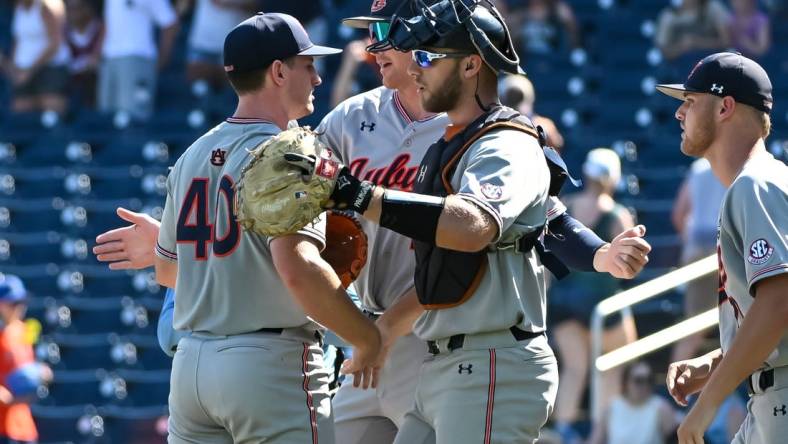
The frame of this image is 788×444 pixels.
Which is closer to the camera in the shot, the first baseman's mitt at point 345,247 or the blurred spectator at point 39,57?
the first baseman's mitt at point 345,247

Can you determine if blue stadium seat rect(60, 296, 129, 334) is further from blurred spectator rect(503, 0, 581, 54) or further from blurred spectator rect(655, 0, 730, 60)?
blurred spectator rect(655, 0, 730, 60)

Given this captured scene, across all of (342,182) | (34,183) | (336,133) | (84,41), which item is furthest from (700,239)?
(84,41)

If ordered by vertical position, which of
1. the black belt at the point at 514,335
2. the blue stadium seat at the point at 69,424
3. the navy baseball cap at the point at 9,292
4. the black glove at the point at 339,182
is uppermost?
the black glove at the point at 339,182

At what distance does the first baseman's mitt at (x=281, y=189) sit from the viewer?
3.72 metres

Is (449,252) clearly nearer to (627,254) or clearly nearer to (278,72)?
(627,254)

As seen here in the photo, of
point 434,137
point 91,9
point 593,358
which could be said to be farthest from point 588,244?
point 91,9

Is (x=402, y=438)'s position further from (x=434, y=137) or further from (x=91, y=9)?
(x=91, y=9)

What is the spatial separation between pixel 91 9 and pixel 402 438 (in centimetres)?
958

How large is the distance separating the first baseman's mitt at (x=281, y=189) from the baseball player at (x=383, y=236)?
857 millimetres

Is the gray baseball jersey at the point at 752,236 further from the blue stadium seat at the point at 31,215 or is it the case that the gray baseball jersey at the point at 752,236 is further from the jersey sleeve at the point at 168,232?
the blue stadium seat at the point at 31,215

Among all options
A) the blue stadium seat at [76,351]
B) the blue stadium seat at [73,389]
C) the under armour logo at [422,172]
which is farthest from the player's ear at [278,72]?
the blue stadium seat at [76,351]

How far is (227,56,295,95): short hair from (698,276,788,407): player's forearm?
1532 millimetres

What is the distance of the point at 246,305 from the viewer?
4.05m

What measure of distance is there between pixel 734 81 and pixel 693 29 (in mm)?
7070
